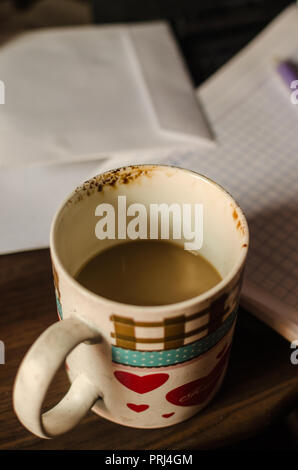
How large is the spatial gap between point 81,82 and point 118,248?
0.96 feet

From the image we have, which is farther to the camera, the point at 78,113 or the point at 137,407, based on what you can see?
the point at 78,113

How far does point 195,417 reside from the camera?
324 mm

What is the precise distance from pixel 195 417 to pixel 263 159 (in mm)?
279

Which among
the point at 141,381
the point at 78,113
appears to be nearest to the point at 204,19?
the point at 78,113

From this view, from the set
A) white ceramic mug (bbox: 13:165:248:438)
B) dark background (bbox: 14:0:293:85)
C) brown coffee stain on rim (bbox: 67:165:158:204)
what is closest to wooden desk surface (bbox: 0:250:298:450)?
white ceramic mug (bbox: 13:165:248:438)

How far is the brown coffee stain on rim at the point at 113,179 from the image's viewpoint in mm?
307

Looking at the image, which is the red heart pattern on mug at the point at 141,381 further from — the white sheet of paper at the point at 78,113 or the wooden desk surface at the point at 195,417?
the white sheet of paper at the point at 78,113

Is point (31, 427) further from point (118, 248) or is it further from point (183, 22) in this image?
point (183, 22)

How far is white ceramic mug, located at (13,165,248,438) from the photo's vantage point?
24 centimetres

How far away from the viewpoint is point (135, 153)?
498 millimetres

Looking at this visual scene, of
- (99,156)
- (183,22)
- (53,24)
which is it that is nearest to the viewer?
(99,156)

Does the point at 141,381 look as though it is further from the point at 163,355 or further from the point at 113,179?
the point at 113,179

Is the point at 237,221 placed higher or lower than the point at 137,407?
higher
